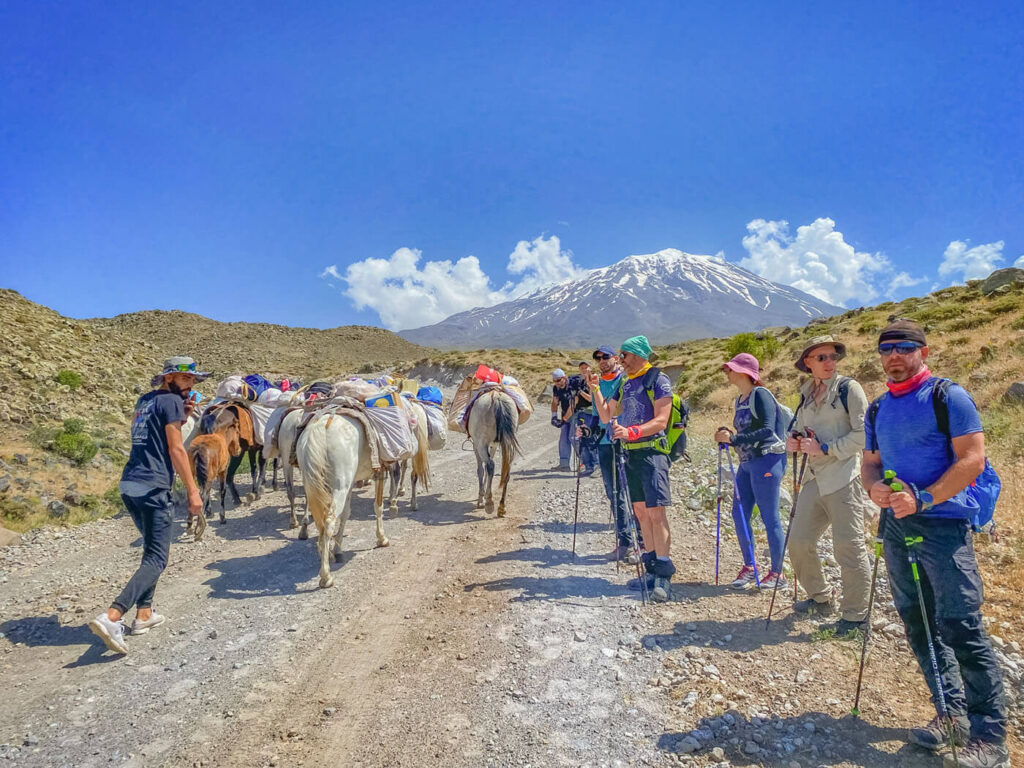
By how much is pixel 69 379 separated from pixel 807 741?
2041 cm

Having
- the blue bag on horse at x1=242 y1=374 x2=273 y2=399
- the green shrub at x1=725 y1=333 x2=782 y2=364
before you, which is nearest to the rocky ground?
the blue bag on horse at x1=242 y1=374 x2=273 y2=399

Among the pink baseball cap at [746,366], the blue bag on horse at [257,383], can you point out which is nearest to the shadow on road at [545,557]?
the pink baseball cap at [746,366]

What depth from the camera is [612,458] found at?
6.28 m

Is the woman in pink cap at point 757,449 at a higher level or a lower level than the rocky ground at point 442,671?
higher

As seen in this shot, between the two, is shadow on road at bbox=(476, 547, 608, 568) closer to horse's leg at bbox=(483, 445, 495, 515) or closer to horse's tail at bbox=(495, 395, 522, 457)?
horse's leg at bbox=(483, 445, 495, 515)

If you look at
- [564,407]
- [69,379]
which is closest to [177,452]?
[564,407]

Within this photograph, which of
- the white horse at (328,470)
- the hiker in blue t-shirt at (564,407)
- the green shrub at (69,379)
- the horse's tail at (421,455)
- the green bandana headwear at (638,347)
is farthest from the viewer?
the green shrub at (69,379)

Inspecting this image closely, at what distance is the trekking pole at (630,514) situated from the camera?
506cm

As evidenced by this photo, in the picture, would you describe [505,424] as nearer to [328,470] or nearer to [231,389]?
[328,470]

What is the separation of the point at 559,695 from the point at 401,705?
3.30 ft

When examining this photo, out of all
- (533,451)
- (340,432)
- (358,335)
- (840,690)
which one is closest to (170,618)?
(340,432)

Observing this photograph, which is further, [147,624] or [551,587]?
[551,587]

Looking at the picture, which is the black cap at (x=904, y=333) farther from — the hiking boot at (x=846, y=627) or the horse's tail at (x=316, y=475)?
the horse's tail at (x=316, y=475)

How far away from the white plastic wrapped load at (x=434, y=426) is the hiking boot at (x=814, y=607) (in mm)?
6508
